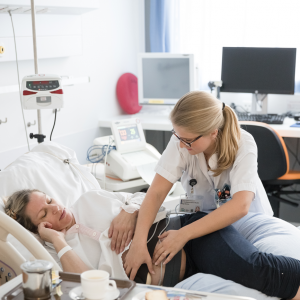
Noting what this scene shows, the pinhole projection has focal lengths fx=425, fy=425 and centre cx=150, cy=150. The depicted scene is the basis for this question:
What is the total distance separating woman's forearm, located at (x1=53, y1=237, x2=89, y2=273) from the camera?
1441 mm

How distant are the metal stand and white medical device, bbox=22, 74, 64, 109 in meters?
1.94

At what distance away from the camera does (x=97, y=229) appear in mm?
1644

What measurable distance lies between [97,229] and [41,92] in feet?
2.46

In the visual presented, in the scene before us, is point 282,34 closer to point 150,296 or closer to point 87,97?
point 87,97

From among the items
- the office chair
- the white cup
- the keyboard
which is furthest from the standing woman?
the keyboard

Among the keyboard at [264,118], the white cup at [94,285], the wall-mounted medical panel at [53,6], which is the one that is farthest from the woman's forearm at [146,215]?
the keyboard at [264,118]

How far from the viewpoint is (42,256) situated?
4.16 feet

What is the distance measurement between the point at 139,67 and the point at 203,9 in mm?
763

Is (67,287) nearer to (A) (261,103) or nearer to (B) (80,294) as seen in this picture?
(B) (80,294)

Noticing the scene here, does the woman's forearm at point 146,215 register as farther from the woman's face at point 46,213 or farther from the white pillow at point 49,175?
the white pillow at point 49,175

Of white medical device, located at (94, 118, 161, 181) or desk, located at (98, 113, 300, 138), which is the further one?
desk, located at (98, 113, 300, 138)

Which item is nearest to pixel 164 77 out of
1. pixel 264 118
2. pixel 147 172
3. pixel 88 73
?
pixel 88 73

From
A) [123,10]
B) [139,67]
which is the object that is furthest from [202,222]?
[123,10]

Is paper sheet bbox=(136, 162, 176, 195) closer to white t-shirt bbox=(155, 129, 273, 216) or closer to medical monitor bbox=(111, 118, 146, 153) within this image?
medical monitor bbox=(111, 118, 146, 153)
